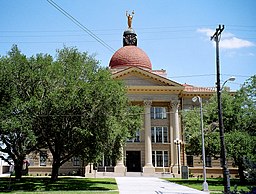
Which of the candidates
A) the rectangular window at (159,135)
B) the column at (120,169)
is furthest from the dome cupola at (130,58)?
the column at (120,169)

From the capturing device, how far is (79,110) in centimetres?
2409

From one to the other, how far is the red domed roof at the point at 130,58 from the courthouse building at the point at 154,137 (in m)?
3.55

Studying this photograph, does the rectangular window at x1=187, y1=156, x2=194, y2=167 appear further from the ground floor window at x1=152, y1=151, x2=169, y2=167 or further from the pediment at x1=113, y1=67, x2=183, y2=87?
the pediment at x1=113, y1=67, x2=183, y2=87

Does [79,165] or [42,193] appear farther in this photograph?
[79,165]

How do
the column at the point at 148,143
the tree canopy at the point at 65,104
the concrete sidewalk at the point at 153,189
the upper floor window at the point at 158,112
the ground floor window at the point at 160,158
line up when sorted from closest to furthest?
the concrete sidewalk at the point at 153,189
the tree canopy at the point at 65,104
the column at the point at 148,143
the ground floor window at the point at 160,158
the upper floor window at the point at 158,112

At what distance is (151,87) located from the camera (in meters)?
44.6

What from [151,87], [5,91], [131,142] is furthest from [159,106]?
[5,91]

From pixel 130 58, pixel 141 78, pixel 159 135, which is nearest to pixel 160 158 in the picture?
pixel 159 135

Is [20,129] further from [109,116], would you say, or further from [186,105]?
[186,105]

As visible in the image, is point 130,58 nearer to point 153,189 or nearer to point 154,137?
point 154,137

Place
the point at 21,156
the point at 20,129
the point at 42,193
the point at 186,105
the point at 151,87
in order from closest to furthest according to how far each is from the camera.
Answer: the point at 42,193, the point at 20,129, the point at 21,156, the point at 151,87, the point at 186,105

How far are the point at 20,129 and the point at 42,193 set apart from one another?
556 centimetres

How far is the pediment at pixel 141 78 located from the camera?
44625 mm

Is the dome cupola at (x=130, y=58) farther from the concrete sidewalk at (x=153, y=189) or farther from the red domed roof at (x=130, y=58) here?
the concrete sidewalk at (x=153, y=189)
